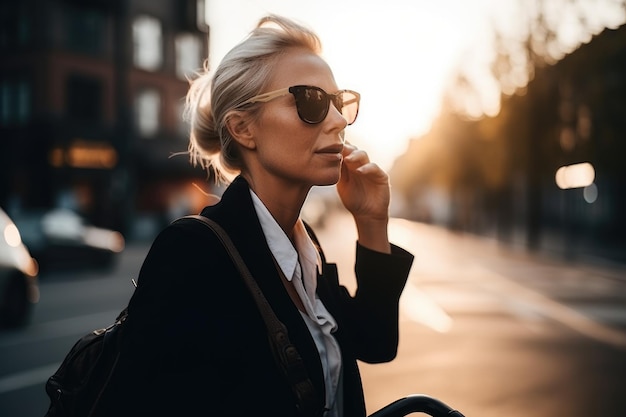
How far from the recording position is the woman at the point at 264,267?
146cm

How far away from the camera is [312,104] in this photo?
1795mm

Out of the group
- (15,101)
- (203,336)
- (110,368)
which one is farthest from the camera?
(15,101)

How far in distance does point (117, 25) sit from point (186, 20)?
488cm

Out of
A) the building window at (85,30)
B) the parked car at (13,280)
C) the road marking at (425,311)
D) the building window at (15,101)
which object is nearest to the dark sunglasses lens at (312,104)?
the road marking at (425,311)

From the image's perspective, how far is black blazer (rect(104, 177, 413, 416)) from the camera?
4.74 feet

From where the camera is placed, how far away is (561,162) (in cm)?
2742

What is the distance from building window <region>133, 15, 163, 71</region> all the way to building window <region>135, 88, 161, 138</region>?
1.35m

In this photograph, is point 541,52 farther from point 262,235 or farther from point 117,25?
point 262,235

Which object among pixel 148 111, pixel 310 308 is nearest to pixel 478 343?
pixel 310 308

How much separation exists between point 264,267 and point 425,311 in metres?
10.3

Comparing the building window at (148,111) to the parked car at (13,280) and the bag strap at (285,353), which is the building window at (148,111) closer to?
the parked car at (13,280)

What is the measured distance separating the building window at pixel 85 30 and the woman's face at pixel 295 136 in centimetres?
3364

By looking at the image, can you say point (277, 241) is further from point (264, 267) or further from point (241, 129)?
point (241, 129)

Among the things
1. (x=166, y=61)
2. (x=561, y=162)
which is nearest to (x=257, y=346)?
(x=561, y=162)
